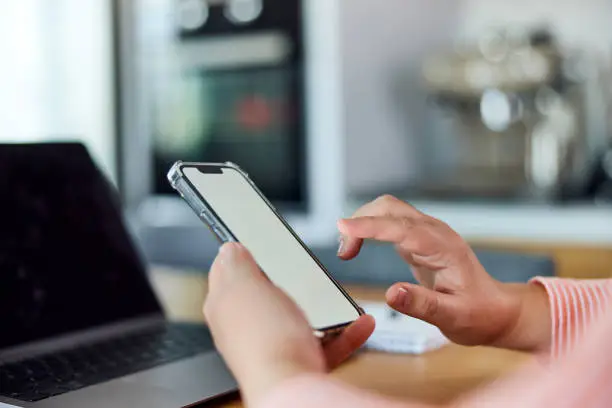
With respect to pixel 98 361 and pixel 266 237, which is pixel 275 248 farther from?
pixel 98 361

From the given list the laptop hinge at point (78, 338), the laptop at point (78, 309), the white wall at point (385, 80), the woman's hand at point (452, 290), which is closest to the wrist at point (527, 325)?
the woman's hand at point (452, 290)

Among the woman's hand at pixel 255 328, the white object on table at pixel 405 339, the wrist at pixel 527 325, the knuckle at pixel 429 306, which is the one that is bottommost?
the white object on table at pixel 405 339

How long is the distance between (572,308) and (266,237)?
0.29 metres

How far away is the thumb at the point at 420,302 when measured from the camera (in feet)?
2.15

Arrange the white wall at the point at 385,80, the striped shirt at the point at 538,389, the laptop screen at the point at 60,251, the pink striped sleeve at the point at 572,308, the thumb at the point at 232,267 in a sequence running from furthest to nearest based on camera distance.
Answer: the white wall at the point at 385,80, the laptop screen at the point at 60,251, the pink striped sleeve at the point at 572,308, the thumb at the point at 232,267, the striped shirt at the point at 538,389

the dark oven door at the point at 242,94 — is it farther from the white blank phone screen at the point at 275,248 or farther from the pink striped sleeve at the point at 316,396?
the pink striped sleeve at the point at 316,396

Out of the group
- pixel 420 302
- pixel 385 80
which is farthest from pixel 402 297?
pixel 385 80

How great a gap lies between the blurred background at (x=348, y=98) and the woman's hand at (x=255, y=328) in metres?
1.92

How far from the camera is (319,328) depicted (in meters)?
0.61

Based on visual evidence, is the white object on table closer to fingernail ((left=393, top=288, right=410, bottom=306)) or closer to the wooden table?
the wooden table

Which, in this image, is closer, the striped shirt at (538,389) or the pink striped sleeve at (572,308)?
the striped shirt at (538,389)

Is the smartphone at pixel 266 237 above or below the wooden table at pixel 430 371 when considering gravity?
above

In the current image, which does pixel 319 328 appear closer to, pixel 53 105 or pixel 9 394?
pixel 9 394

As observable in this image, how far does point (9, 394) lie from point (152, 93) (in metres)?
2.48
